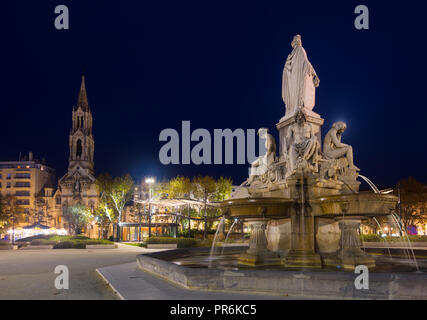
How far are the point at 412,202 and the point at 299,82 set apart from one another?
158 feet

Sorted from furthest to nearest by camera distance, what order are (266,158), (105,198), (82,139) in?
(82,139) → (105,198) → (266,158)

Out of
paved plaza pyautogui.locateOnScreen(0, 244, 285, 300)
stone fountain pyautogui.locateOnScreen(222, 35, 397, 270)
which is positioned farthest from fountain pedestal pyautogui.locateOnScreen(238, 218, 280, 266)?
paved plaza pyautogui.locateOnScreen(0, 244, 285, 300)

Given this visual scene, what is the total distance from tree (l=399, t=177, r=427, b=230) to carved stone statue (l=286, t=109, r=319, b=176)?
1849 inches

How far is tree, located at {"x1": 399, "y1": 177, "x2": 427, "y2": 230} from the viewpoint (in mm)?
54625

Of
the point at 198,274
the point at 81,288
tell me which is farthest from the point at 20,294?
the point at 198,274

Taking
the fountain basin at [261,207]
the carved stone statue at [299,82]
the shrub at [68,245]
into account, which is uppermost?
the carved stone statue at [299,82]

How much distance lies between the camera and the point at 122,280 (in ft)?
37.1

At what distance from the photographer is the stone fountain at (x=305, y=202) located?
35.2 feet

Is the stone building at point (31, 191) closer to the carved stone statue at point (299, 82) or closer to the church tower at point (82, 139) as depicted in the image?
the church tower at point (82, 139)

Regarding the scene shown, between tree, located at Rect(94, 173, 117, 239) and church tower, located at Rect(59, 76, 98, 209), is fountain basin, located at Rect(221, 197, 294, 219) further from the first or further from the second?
church tower, located at Rect(59, 76, 98, 209)

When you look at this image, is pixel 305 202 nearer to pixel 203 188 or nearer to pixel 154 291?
pixel 154 291

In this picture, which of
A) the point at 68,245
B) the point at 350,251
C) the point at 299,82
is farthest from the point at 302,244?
the point at 68,245

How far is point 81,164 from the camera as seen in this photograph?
341 feet

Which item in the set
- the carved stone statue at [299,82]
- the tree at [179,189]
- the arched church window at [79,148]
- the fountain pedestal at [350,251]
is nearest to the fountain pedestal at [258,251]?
the fountain pedestal at [350,251]
